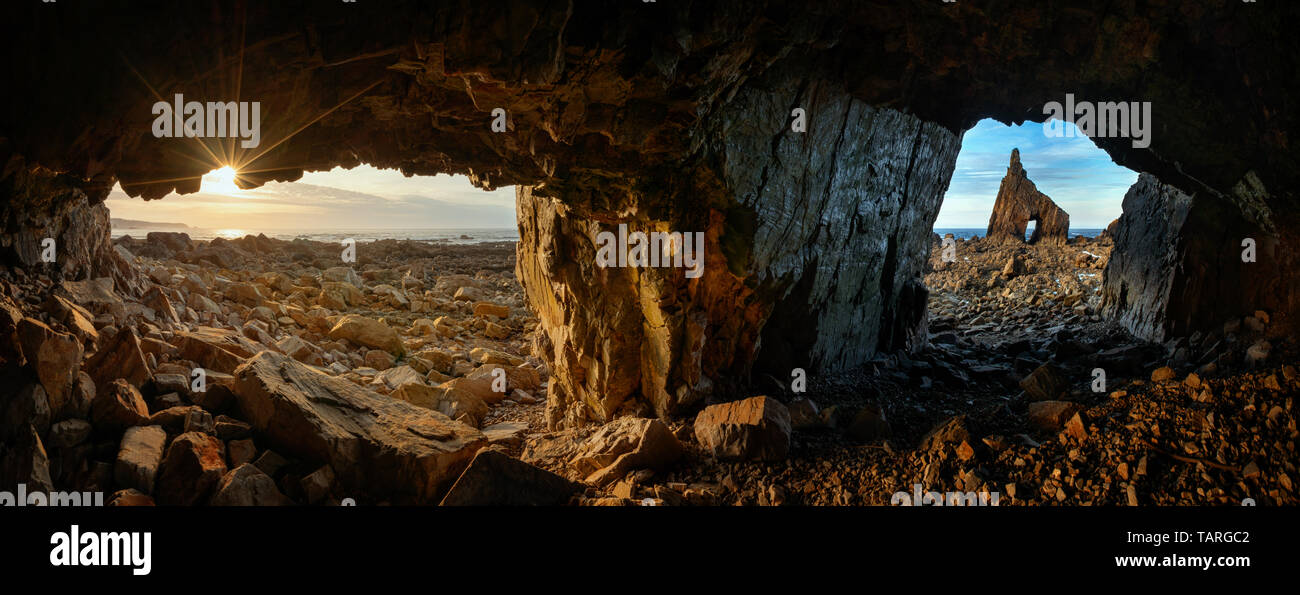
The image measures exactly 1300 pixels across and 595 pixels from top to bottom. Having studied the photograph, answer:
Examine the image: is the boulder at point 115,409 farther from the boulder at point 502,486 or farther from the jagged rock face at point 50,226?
the boulder at point 502,486

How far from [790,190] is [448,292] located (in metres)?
12.9

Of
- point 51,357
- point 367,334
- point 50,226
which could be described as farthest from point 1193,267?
point 367,334

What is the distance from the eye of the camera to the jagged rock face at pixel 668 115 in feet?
12.0

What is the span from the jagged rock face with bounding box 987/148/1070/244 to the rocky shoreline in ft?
42.2

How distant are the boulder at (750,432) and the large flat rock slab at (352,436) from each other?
7.98ft

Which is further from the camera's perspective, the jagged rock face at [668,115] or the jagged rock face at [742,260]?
the jagged rock face at [742,260]

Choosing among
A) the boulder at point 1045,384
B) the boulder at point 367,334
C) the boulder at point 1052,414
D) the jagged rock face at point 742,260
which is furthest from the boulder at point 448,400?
the boulder at point 1045,384

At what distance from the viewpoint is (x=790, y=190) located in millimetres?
6312

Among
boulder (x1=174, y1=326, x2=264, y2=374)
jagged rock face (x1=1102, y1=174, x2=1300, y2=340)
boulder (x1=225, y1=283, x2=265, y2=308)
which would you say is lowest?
boulder (x1=174, y1=326, x2=264, y2=374)

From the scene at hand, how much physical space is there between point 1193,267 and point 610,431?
7.79m

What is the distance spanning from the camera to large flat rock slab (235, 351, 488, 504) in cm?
450

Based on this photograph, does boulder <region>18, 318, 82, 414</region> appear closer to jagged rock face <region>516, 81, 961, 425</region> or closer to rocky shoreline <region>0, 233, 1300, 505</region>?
rocky shoreline <region>0, 233, 1300, 505</region>

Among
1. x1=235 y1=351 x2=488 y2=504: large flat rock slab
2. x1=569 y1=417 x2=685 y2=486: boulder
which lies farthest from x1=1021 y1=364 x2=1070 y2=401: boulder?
x1=235 y1=351 x2=488 y2=504: large flat rock slab
